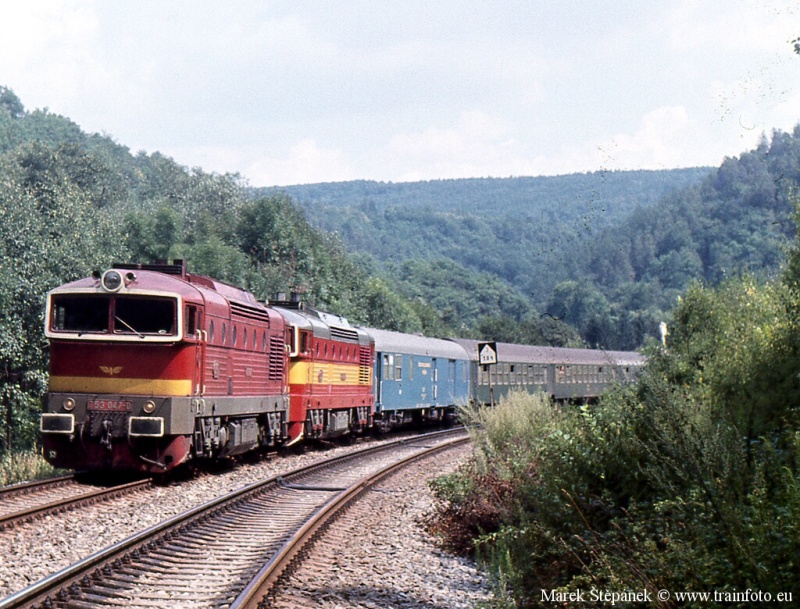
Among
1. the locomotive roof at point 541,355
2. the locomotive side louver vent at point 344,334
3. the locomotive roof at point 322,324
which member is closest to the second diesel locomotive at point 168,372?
the locomotive roof at point 322,324

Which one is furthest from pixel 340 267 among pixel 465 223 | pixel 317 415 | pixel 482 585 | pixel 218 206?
pixel 465 223

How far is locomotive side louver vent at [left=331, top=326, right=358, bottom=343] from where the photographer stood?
2773 cm

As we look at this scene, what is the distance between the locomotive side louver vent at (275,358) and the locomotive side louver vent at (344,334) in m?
4.76

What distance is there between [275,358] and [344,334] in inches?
263

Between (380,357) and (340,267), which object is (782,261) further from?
(340,267)

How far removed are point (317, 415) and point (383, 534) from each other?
12984mm

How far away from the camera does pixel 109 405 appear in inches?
622

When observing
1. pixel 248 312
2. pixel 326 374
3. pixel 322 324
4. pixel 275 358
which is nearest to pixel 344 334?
pixel 322 324

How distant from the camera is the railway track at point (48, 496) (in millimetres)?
12315

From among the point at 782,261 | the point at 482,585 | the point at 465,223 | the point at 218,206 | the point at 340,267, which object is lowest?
the point at 482,585

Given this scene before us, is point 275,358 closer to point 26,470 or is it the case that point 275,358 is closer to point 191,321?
point 191,321

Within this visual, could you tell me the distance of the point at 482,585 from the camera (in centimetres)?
1045

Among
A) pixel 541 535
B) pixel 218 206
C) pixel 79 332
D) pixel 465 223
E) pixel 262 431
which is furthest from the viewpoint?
pixel 465 223

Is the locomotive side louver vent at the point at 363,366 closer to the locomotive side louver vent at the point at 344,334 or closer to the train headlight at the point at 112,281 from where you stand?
the locomotive side louver vent at the point at 344,334
